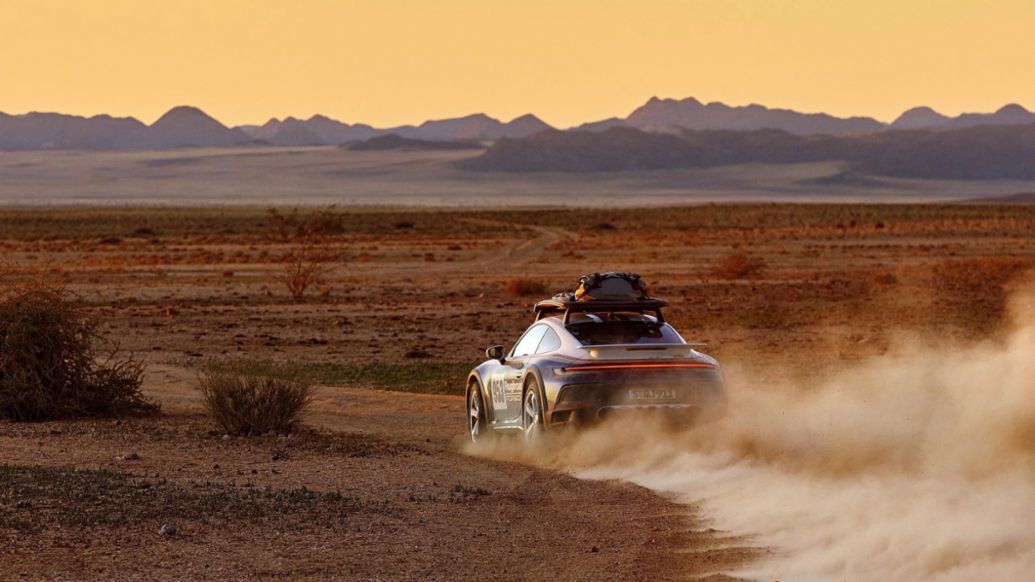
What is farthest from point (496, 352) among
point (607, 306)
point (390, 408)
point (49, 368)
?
point (49, 368)

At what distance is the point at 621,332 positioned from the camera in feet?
48.2

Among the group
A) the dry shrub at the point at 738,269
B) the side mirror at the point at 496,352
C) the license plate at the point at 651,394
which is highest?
the side mirror at the point at 496,352

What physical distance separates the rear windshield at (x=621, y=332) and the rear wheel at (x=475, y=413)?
1.88 meters

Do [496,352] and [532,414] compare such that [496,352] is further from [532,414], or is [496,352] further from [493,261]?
[493,261]

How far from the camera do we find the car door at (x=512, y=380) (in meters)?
15.3

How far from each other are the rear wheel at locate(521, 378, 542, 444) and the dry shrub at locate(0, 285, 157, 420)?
18.3ft

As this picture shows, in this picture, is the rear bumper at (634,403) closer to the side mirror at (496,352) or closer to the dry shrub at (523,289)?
the side mirror at (496,352)

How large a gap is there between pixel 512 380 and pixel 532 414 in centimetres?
76

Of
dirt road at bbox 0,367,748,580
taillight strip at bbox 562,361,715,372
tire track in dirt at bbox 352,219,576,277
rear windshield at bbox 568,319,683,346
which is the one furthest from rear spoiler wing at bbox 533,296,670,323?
tire track in dirt at bbox 352,219,576,277

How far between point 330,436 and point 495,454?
6.30ft

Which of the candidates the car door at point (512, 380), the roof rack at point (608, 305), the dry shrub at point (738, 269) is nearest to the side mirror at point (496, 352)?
the car door at point (512, 380)

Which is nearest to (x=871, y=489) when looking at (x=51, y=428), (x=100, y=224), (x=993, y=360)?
(x=51, y=428)

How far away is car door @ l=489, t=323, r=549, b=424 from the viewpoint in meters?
15.3

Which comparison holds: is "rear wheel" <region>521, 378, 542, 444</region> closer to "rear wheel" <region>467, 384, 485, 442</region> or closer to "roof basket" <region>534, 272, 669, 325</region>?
"roof basket" <region>534, 272, 669, 325</region>
